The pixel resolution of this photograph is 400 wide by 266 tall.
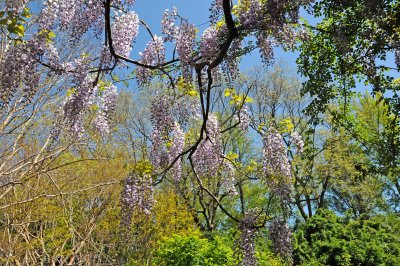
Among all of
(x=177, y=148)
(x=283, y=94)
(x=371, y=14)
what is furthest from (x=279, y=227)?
(x=283, y=94)

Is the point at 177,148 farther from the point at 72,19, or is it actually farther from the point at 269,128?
the point at 72,19

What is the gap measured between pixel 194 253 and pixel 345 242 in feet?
15.1

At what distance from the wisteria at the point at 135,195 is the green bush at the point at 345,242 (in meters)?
7.47

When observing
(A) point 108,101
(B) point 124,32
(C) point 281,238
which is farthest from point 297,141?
(B) point 124,32

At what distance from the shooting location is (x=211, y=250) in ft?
29.8

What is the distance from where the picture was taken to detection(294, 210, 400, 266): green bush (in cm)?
1095

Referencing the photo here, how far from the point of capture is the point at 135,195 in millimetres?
4480

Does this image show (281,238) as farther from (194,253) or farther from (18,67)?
(194,253)

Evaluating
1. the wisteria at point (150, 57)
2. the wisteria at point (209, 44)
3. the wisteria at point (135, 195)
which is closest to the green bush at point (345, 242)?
the wisteria at point (135, 195)

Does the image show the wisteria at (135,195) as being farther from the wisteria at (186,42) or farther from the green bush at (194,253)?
the green bush at (194,253)

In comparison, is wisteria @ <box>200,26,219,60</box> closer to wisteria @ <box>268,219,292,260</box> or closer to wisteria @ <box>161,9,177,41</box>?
wisteria @ <box>161,9,177,41</box>

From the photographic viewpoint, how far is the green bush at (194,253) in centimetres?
893

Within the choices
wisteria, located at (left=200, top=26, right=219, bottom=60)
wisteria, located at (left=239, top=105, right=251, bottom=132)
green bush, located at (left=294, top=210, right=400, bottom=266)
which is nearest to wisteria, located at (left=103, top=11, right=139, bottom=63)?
wisteria, located at (left=200, top=26, right=219, bottom=60)

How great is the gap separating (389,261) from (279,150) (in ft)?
25.2
